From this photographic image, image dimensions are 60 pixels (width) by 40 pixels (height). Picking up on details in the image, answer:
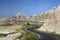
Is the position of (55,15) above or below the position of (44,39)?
above

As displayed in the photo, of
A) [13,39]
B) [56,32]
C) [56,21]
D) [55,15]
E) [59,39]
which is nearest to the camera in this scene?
[13,39]

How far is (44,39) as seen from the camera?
75.4 metres

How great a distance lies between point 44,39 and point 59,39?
6.36 metres

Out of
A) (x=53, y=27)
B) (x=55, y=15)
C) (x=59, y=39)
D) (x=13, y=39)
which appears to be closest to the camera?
(x=13, y=39)

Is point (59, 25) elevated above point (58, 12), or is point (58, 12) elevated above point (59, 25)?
point (58, 12)

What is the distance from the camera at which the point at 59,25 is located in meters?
105

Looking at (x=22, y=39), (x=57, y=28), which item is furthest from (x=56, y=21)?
(x=22, y=39)

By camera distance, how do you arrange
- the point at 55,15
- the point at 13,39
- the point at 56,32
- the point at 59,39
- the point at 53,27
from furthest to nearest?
the point at 55,15 → the point at 53,27 → the point at 56,32 → the point at 59,39 → the point at 13,39

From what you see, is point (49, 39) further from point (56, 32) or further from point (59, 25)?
point (59, 25)

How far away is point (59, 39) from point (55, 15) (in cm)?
5074

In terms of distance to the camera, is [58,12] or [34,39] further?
[58,12]

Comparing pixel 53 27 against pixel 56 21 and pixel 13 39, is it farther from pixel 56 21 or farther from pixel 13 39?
pixel 13 39

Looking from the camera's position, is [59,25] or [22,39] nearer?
[22,39]

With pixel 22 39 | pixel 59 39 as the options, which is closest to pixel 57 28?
pixel 59 39
